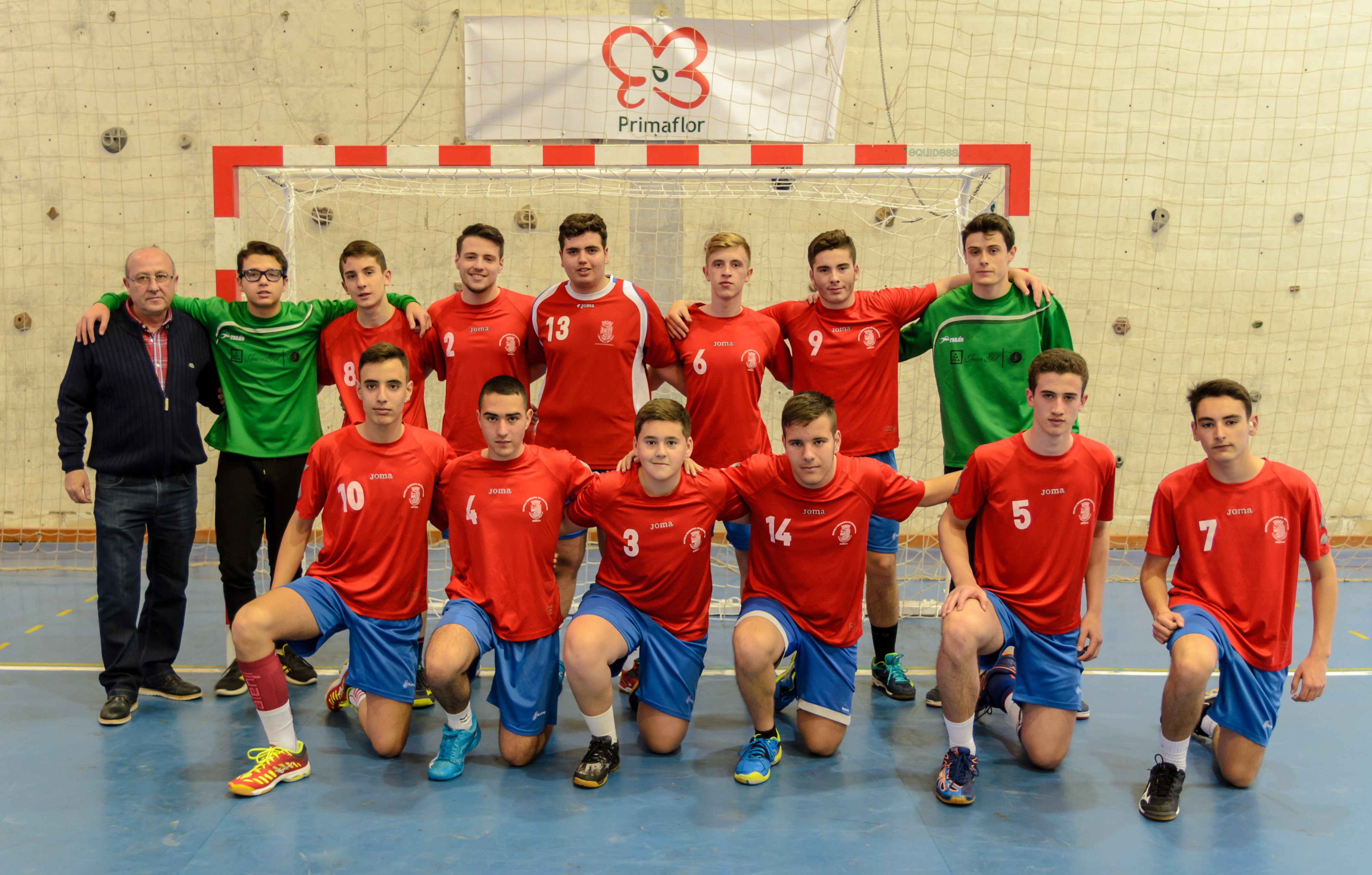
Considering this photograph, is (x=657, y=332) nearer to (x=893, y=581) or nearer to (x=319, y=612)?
(x=893, y=581)

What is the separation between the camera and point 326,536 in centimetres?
345

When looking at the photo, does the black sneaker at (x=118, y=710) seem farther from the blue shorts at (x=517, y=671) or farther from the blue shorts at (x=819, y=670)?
the blue shorts at (x=819, y=670)

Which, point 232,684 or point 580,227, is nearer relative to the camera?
point 580,227

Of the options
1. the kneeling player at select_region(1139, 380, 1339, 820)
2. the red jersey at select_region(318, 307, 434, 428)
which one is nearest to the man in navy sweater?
the red jersey at select_region(318, 307, 434, 428)

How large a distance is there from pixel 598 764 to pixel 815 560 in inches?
42.6

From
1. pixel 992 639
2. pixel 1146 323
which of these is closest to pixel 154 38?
pixel 992 639

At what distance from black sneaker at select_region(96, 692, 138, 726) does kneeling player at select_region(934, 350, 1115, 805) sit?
3301 mm

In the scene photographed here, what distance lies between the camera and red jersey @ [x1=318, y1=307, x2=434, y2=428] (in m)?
3.91

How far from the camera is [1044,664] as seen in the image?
10.6 feet

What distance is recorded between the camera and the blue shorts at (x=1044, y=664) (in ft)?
10.6

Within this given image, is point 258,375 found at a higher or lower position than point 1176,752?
higher

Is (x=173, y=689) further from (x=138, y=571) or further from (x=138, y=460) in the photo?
(x=138, y=460)

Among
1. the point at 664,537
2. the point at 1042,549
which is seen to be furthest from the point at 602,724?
the point at 1042,549

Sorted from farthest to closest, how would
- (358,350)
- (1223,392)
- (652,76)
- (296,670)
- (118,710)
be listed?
(652,76), (296,670), (358,350), (118,710), (1223,392)
